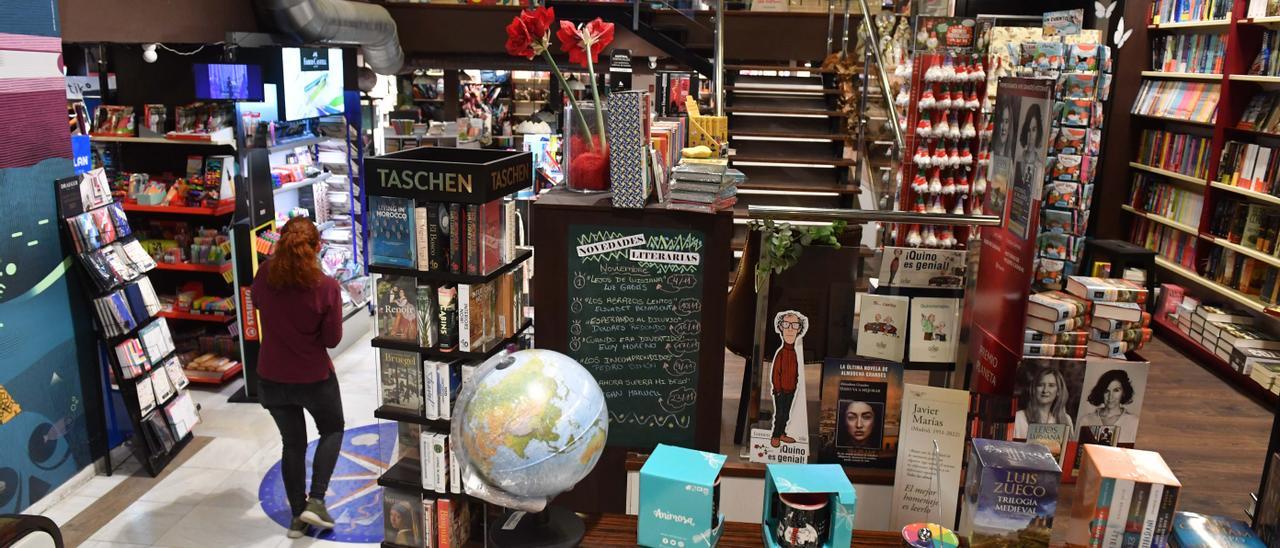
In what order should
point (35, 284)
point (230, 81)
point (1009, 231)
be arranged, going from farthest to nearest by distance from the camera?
point (230, 81) → point (35, 284) → point (1009, 231)

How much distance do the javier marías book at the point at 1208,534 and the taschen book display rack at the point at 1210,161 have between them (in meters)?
3.94

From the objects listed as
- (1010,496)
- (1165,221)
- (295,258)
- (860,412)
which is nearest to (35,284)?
(295,258)

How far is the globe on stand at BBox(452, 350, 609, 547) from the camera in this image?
204cm

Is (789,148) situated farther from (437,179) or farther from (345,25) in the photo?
(437,179)

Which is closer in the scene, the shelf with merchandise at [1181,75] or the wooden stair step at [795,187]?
the shelf with merchandise at [1181,75]

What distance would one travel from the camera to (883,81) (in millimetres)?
7012

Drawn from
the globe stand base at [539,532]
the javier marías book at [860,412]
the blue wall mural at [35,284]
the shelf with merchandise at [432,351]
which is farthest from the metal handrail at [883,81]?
the blue wall mural at [35,284]

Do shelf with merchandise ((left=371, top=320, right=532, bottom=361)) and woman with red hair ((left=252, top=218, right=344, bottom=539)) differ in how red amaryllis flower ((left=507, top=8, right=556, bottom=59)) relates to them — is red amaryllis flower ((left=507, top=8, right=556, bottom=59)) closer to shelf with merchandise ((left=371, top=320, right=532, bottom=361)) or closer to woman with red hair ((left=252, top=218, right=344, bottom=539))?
shelf with merchandise ((left=371, top=320, right=532, bottom=361))

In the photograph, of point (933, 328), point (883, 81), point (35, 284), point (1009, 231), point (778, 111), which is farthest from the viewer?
point (778, 111)

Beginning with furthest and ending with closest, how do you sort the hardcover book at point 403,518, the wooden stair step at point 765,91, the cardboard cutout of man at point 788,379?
the wooden stair step at point 765,91
the hardcover book at point 403,518
the cardboard cutout of man at point 788,379

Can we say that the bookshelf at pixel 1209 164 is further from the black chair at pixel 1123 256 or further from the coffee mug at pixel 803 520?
the coffee mug at pixel 803 520

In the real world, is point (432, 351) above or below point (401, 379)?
above

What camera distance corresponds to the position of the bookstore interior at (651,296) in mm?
2568

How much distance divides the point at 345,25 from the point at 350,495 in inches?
162
